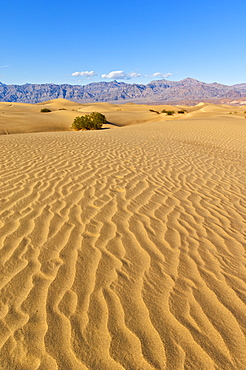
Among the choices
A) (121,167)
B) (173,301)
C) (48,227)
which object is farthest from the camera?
(121,167)

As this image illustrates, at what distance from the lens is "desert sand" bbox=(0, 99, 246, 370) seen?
6.66ft

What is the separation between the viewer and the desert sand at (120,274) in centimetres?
203

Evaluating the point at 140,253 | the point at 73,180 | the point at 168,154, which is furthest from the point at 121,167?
the point at 140,253

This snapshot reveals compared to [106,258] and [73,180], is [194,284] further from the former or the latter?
[73,180]

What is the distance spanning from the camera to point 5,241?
10.9 ft

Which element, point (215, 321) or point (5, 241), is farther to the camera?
point (5, 241)

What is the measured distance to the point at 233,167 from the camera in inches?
324

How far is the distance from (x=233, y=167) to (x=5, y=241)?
22.6 feet

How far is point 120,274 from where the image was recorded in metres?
2.83

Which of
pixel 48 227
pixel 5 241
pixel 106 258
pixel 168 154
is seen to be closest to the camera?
pixel 106 258

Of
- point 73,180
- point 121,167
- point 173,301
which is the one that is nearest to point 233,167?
point 121,167

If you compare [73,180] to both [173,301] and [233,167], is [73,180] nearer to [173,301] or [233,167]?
[173,301]

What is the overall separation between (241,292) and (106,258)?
1402 millimetres

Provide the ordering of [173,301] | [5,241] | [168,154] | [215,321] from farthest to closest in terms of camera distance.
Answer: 1. [168,154]
2. [5,241]
3. [173,301]
4. [215,321]
